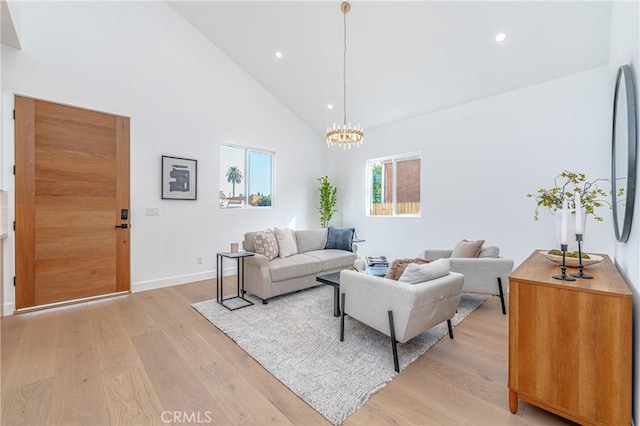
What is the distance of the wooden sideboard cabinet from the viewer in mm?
1354

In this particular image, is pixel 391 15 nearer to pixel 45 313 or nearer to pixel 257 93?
pixel 257 93

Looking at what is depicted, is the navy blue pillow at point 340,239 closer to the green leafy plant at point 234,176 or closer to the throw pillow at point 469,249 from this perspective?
the throw pillow at point 469,249

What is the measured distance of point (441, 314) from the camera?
2.32m

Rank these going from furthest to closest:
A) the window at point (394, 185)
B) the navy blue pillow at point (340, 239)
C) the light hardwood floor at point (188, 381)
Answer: the window at point (394, 185), the navy blue pillow at point (340, 239), the light hardwood floor at point (188, 381)

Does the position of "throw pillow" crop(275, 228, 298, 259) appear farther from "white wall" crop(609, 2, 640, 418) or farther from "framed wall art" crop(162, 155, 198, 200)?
"white wall" crop(609, 2, 640, 418)

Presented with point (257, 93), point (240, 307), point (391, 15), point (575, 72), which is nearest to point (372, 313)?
point (240, 307)

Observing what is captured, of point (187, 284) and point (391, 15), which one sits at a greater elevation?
point (391, 15)

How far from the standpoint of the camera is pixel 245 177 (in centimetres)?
535

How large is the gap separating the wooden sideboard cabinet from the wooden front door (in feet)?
14.9

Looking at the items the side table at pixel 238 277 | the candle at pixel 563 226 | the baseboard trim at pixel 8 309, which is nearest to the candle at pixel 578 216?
the candle at pixel 563 226

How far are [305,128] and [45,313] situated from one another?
523cm

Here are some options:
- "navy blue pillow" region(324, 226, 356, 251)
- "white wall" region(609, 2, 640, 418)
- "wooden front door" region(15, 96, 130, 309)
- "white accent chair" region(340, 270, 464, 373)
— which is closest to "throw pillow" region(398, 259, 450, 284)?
"white accent chair" region(340, 270, 464, 373)

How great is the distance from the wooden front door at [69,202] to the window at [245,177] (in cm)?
151

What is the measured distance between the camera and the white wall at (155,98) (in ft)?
10.8
